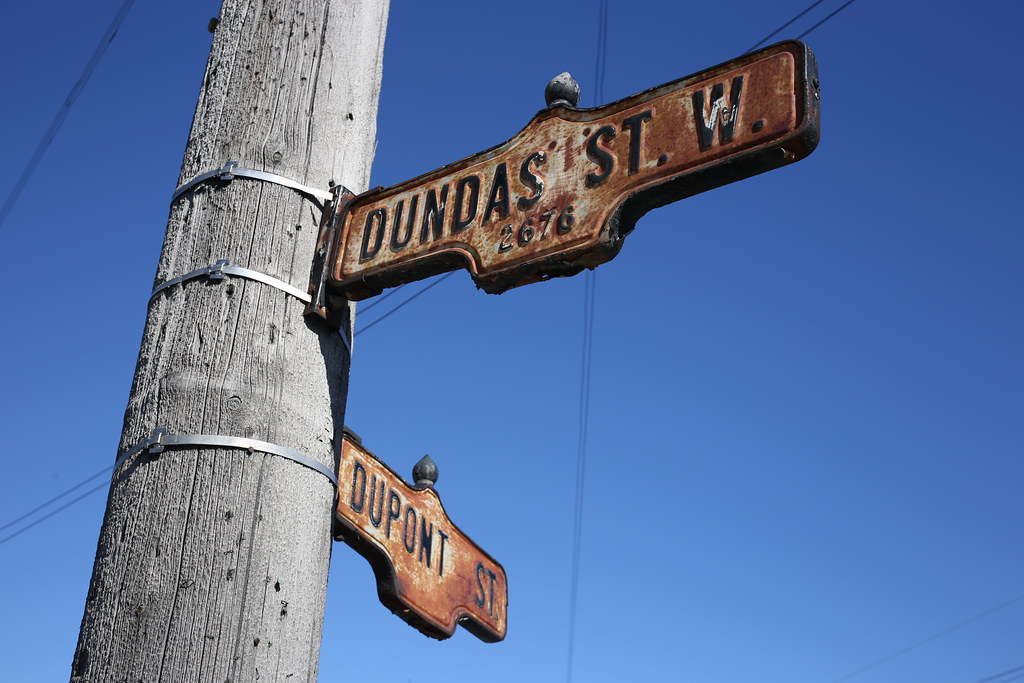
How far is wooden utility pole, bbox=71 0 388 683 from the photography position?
2.13 meters

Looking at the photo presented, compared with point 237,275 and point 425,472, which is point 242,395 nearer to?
point 237,275

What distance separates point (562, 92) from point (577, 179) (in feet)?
1.00

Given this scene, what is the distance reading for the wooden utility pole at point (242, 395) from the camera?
2133 mm

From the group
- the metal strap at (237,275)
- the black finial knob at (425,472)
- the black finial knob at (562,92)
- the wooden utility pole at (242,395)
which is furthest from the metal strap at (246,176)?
the black finial knob at (425,472)

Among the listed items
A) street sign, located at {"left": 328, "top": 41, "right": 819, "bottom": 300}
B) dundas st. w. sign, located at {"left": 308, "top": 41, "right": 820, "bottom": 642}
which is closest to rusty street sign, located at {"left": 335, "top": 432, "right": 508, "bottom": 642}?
dundas st. w. sign, located at {"left": 308, "top": 41, "right": 820, "bottom": 642}

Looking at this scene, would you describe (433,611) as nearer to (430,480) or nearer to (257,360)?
(430,480)

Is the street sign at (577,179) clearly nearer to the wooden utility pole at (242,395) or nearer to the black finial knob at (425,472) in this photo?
the wooden utility pole at (242,395)

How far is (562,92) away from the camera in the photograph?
265 cm

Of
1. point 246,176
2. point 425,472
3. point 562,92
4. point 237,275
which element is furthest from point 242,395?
point 425,472

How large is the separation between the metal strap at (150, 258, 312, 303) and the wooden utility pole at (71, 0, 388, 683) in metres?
0.01

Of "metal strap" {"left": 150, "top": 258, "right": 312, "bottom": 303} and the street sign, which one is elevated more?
the street sign

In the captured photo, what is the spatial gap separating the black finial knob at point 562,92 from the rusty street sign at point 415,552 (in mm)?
1095

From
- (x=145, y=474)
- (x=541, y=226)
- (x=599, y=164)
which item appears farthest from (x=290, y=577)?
(x=599, y=164)

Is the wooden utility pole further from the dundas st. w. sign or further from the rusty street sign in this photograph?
the rusty street sign
